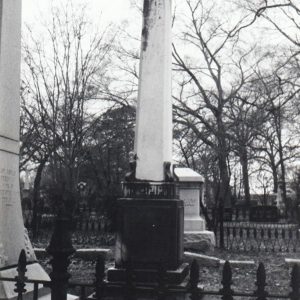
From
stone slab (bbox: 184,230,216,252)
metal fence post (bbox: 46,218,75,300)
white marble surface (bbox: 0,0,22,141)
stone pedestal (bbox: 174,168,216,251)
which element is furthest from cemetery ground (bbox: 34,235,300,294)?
metal fence post (bbox: 46,218,75,300)

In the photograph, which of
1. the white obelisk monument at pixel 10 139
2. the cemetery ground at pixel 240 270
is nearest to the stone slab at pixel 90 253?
the cemetery ground at pixel 240 270

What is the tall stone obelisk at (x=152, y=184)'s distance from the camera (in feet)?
20.6

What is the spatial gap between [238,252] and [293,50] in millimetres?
11028

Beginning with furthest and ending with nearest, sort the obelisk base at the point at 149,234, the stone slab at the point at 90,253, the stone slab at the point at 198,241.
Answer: the stone slab at the point at 198,241 → the stone slab at the point at 90,253 → the obelisk base at the point at 149,234

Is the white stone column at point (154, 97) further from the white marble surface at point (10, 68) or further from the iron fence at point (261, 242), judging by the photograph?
the iron fence at point (261, 242)

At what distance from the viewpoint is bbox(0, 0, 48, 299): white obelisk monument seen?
4438 mm

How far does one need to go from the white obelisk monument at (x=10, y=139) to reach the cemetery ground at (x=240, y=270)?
7.25ft

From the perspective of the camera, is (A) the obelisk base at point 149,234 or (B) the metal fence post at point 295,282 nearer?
(B) the metal fence post at point 295,282

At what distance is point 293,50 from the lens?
20.0 metres

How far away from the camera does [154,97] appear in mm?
6820

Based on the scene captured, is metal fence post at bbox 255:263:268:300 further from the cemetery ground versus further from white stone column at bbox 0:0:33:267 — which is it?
the cemetery ground

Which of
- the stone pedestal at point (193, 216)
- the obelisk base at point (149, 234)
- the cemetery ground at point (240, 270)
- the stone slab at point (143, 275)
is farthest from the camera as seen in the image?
the stone pedestal at point (193, 216)

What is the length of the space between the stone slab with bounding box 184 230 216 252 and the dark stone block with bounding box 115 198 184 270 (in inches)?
240

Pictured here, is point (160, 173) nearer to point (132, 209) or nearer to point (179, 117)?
point (132, 209)
